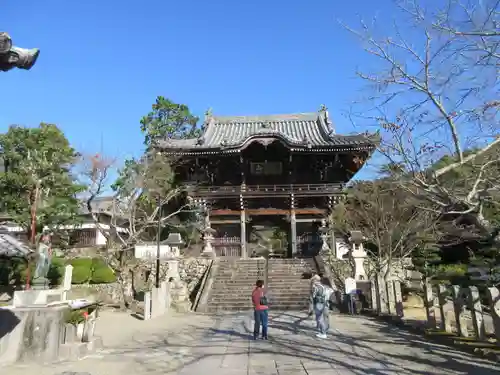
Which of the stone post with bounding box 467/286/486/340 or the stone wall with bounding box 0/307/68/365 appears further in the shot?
the stone post with bounding box 467/286/486/340

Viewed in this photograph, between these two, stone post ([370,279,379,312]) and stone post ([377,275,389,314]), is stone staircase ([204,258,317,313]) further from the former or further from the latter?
stone post ([377,275,389,314])

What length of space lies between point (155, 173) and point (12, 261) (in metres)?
8.38

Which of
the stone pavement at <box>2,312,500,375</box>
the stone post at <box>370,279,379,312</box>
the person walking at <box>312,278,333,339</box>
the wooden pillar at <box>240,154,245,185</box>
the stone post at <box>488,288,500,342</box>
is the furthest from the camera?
the wooden pillar at <box>240,154,245,185</box>

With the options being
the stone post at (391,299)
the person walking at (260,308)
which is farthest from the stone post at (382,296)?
the person walking at (260,308)

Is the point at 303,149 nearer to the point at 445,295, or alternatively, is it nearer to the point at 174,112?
the point at 445,295

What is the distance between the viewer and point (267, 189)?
76.0 feet

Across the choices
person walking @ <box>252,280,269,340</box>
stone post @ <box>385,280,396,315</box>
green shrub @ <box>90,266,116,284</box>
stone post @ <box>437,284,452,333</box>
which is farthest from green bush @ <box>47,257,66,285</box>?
stone post @ <box>437,284,452,333</box>

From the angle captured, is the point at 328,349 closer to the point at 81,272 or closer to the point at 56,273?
the point at 56,273

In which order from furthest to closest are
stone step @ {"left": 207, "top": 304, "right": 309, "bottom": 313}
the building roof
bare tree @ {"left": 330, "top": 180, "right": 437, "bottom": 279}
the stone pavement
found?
1. the building roof
2. bare tree @ {"left": 330, "top": 180, "right": 437, "bottom": 279}
3. stone step @ {"left": 207, "top": 304, "right": 309, "bottom": 313}
4. the stone pavement

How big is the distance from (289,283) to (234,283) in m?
2.51

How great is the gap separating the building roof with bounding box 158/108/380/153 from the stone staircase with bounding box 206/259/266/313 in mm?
6945

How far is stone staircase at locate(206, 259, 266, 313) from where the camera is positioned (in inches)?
600

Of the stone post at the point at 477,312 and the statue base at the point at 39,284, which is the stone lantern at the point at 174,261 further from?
the stone post at the point at 477,312

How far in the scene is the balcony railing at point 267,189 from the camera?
22516 millimetres
